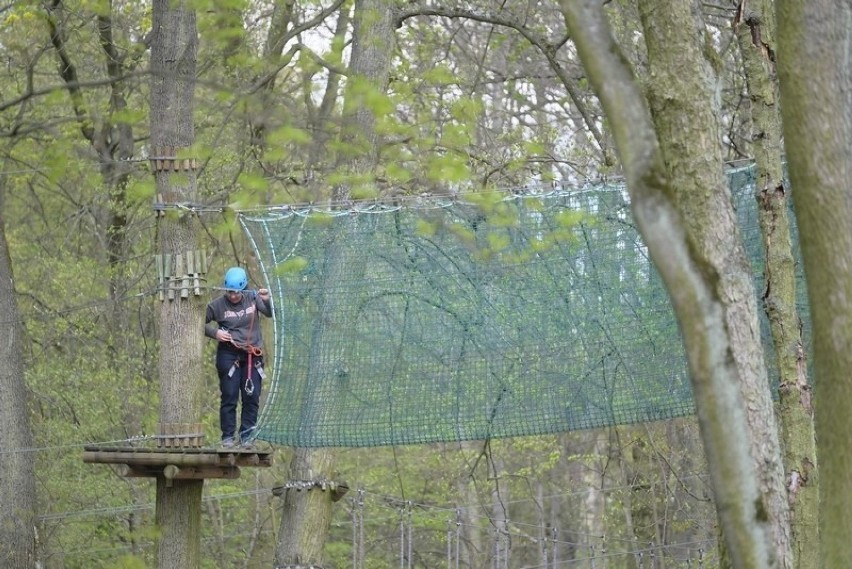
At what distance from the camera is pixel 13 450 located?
754 cm

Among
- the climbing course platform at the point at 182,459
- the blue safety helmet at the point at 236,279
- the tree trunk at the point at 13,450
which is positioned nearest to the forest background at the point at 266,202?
the tree trunk at the point at 13,450

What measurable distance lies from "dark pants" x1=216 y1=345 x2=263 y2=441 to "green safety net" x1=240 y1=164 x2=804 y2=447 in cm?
43

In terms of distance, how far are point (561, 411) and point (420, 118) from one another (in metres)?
5.69

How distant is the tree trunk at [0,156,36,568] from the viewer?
750 cm

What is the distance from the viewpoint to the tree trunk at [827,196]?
2.60 m

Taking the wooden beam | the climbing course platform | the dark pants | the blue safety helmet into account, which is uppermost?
the blue safety helmet

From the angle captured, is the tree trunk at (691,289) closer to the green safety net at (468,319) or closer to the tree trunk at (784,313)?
the tree trunk at (784,313)

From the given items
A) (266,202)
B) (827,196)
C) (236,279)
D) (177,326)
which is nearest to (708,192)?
(827,196)

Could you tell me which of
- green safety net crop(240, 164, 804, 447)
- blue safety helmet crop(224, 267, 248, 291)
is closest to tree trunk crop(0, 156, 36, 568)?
blue safety helmet crop(224, 267, 248, 291)

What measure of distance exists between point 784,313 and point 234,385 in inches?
110

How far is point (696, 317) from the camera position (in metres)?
2.62

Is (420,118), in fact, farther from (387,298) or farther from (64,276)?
(387,298)

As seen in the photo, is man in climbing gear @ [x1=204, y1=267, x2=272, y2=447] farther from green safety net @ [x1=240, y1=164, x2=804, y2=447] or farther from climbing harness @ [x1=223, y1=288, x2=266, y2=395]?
green safety net @ [x1=240, y1=164, x2=804, y2=447]

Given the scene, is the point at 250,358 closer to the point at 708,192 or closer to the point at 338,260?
the point at 338,260
